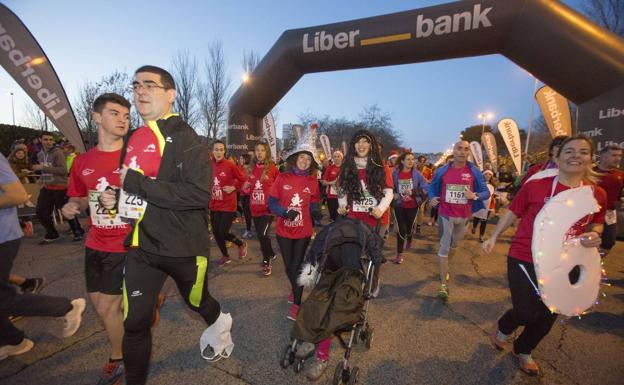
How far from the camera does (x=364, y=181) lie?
3730mm

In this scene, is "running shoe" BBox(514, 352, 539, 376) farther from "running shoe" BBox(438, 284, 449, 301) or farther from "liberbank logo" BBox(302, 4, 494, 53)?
"liberbank logo" BBox(302, 4, 494, 53)

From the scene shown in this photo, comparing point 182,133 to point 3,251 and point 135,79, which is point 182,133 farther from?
point 3,251

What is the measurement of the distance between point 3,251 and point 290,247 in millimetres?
2707

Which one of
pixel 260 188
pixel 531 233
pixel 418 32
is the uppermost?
pixel 418 32

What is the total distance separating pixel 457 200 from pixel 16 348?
17.4 feet

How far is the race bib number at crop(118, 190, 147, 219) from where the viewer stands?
1970 mm

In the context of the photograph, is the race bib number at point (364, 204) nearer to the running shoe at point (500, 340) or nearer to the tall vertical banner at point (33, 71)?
the running shoe at point (500, 340)

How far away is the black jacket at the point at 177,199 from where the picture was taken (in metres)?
1.93

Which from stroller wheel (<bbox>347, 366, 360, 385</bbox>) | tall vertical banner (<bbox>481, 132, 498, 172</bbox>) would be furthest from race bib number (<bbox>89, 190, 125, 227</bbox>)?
tall vertical banner (<bbox>481, 132, 498, 172</bbox>)

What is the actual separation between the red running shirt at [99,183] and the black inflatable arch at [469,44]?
7381mm

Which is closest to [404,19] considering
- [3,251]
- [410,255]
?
[410,255]

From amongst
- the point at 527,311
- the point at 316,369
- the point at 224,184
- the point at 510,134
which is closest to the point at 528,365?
the point at 527,311

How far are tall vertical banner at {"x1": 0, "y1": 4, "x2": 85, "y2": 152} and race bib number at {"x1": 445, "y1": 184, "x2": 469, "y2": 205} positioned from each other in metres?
6.96

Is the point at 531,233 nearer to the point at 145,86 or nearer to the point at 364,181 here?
the point at 364,181
